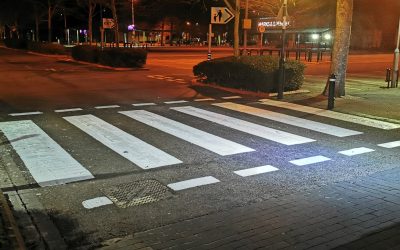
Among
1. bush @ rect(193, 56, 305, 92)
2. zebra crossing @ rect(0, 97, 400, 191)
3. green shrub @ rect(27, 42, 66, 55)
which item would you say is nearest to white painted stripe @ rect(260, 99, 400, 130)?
zebra crossing @ rect(0, 97, 400, 191)

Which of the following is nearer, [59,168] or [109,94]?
[59,168]

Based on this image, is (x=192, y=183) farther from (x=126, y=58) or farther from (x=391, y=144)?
(x=126, y=58)

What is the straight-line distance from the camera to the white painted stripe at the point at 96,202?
574 centimetres

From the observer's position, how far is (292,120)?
11273 millimetres

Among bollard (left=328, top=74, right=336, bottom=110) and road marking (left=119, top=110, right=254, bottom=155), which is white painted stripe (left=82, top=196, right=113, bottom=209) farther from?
bollard (left=328, top=74, right=336, bottom=110)

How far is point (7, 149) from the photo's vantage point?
8.27 metres

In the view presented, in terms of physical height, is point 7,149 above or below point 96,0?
below

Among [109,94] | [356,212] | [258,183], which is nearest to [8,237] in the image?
[258,183]

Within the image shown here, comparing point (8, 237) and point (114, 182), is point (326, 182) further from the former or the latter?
point (8, 237)

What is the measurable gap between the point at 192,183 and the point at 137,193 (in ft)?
2.76

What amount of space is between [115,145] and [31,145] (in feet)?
5.01

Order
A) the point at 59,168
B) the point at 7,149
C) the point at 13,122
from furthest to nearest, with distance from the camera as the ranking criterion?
the point at 13,122 < the point at 7,149 < the point at 59,168

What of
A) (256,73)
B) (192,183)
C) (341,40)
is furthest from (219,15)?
(192,183)

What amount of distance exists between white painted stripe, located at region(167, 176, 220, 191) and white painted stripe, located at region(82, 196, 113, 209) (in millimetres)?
947
